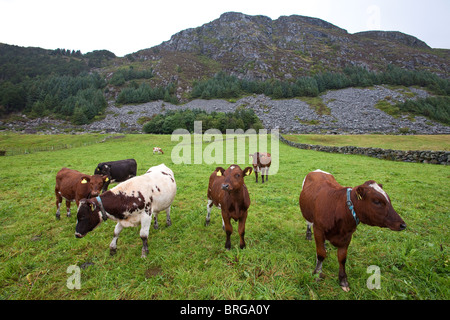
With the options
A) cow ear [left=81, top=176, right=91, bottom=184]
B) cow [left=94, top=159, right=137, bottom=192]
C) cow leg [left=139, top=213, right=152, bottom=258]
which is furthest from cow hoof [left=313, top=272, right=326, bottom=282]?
cow [left=94, top=159, right=137, bottom=192]

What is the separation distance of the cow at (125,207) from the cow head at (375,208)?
5.07m

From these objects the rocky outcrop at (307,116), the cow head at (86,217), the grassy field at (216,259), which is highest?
the rocky outcrop at (307,116)

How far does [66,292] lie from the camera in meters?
4.07

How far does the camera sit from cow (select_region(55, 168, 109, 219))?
691cm

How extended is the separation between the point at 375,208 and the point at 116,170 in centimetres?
1224

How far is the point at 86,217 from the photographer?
16.1 feet

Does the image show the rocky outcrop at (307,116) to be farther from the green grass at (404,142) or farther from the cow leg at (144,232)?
the cow leg at (144,232)

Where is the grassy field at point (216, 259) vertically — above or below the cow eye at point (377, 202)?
below

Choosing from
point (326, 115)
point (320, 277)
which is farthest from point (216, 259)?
point (326, 115)

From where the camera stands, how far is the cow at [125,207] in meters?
4.96

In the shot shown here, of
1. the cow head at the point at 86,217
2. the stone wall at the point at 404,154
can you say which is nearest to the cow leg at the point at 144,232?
the cow head at the point at 86,217

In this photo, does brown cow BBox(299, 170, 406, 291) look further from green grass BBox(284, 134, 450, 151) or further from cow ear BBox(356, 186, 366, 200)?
green grass BBox(284, 134, 450, 151)

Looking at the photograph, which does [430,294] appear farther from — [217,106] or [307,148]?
[217,106]

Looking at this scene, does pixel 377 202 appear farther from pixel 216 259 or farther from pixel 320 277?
pixel 216 259
